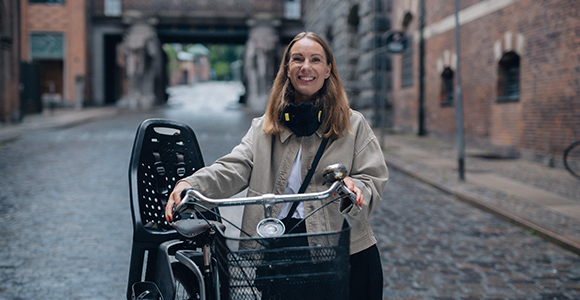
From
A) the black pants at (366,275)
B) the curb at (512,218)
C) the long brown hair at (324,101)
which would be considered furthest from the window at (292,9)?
the black pants at (366,275)

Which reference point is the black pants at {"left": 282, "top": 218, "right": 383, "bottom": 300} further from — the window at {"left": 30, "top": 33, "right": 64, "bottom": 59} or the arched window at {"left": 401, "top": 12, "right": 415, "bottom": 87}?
the window at {"left": 30, "top": 33, "right": 64, "bottom": 59}

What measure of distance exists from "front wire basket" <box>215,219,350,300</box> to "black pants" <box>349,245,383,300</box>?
20.7 inches

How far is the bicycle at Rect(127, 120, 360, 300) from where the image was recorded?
5.54 ft

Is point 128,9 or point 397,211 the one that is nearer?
point 397,211

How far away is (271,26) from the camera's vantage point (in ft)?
111

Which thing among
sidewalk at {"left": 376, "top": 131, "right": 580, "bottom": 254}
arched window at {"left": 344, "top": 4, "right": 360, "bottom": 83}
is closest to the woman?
sidewalk at {"left": 376, "top": 131, "right": 580, "bottom": 254}

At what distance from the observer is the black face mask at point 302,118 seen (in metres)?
2.18

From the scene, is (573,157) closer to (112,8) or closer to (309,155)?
(309,155)

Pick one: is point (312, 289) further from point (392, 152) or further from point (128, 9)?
point (128, 9)

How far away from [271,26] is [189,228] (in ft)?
108

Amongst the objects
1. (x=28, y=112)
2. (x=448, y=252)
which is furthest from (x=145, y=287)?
(x=28, y=112)

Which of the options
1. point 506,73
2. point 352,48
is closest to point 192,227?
point 506,73

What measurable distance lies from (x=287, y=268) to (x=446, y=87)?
15768 millimetres

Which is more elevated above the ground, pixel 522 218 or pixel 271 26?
pixel 271 26
